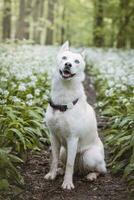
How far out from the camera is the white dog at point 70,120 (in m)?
6.27

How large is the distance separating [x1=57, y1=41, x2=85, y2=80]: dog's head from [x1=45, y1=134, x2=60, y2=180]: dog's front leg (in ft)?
3.19

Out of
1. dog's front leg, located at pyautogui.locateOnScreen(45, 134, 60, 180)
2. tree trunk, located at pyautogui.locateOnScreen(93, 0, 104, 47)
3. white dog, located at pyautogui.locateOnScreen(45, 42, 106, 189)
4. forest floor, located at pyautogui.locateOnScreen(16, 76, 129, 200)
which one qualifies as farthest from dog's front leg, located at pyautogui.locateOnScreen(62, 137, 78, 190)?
tree trunk, located at pyautogui.locateOnScreen(93, 0, 104, 47)

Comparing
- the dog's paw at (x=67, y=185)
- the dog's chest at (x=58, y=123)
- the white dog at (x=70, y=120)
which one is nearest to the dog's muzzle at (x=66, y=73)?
the white dog at (x=70, y=120)

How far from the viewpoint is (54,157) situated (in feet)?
21.8

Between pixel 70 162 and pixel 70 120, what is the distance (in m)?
0.63

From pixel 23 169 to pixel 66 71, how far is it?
1.88 meters

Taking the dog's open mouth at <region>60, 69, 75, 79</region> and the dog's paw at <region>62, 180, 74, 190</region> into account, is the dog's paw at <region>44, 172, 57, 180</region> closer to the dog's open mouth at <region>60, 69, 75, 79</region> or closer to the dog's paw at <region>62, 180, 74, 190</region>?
the dog's paw at <region>62, 180, 74, 190</region>

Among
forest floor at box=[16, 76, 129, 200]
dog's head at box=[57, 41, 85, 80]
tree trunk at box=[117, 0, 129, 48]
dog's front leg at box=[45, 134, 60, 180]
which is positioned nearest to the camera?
forest floor at box=[16, 76, 129, 200]

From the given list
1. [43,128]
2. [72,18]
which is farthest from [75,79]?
[72,18]

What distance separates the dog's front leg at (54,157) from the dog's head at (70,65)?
3.19 ft

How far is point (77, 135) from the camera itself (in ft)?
20.9

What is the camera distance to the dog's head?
611 cm

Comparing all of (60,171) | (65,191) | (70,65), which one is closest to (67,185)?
(65,191)

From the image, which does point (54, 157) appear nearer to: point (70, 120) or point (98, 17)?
point (70, 120)
